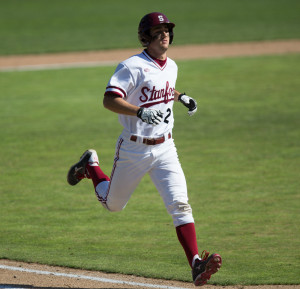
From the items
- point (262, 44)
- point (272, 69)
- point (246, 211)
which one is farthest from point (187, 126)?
point (262, 44)

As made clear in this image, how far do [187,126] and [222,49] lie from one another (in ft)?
34.5

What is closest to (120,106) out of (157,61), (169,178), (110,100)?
(110,100)

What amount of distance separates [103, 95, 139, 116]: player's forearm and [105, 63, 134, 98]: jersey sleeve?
6 cm

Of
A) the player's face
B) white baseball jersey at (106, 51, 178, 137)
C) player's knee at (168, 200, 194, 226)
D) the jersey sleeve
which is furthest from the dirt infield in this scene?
the player's face

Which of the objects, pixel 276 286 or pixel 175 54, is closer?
pixel 276 286

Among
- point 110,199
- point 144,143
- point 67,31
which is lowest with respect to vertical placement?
point 67,31

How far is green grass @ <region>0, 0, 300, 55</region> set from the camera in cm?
2569

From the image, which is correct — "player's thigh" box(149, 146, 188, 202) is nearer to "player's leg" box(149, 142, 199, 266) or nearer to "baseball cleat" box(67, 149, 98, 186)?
"player's leg" box(149, 142, 199, 266)

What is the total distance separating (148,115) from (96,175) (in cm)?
146

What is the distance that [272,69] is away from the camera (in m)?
19.2

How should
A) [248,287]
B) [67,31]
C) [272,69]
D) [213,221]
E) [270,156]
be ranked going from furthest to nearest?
[67,31]
[272,69]
[270,156]
[213,221]
[248,287]

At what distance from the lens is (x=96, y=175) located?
7.04 metres

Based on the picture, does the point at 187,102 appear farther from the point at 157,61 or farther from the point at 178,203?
the point at 178,203

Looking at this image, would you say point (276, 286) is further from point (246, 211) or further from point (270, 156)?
point (270, 156)
